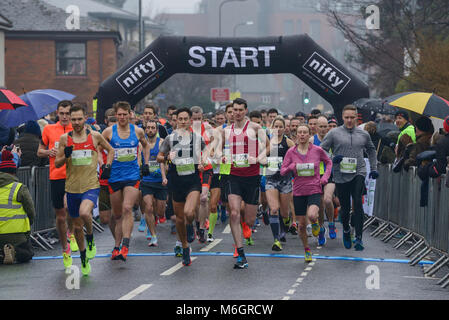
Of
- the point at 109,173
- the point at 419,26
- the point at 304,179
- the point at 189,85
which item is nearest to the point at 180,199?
the point at 109,173

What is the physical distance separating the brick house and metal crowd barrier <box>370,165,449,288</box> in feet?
104

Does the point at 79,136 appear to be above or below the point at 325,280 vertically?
above

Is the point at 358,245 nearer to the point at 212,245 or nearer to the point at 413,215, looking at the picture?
the point at 413,215

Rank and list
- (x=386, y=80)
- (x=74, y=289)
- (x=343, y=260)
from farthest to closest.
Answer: (x=386, y=80) → (x=343, y=260) → (x=74, y=289)

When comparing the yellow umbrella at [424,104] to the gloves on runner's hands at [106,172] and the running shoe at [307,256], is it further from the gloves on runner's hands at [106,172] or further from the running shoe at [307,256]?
the gloves on runner's hands at [106,172]

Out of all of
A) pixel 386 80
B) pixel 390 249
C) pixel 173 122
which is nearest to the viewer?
pixel 390 249

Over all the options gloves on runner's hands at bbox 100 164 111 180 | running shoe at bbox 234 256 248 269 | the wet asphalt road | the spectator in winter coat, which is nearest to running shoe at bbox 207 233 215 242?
the wet asphalt road

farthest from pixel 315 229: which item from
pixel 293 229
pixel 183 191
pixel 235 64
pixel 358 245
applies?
pixel 235 64

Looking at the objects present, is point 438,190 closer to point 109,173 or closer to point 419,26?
point 109,173

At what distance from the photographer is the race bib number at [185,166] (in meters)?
11.9

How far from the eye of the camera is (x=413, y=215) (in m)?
14.1

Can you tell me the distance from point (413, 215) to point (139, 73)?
7928 mm

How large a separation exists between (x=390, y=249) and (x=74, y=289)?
5.94 meters

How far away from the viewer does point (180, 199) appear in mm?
11914
